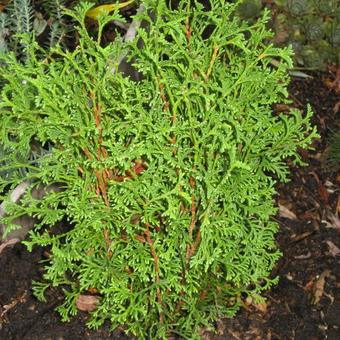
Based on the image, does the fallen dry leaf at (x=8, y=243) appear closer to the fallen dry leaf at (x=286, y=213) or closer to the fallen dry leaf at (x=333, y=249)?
the fallen dry leaf at (x=286, y=213)

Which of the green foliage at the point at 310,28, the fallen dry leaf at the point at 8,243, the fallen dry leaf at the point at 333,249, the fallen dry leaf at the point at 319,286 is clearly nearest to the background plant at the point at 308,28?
the green foliage at the point at 310,28

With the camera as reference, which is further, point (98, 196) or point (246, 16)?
point (246, 16)

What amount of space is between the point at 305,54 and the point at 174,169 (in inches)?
92.7

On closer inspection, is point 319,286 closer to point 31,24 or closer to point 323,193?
point 323,193

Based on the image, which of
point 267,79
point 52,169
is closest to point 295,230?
point 267,79

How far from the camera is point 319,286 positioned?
3096 mm

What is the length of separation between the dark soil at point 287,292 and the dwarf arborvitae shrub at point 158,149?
41cm

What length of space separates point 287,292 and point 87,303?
2.98 ft

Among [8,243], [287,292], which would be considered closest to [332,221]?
[287,292]

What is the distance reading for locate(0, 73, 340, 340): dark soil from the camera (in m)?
2.82

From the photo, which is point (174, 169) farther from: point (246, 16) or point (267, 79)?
point (246, 16)

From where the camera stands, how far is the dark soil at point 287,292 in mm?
2816

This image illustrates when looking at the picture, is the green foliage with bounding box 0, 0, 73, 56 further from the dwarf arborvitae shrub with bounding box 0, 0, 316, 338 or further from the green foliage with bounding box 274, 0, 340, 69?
the green foliage with bounding box 274, 0, 340, 69

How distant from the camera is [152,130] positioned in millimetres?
2082
